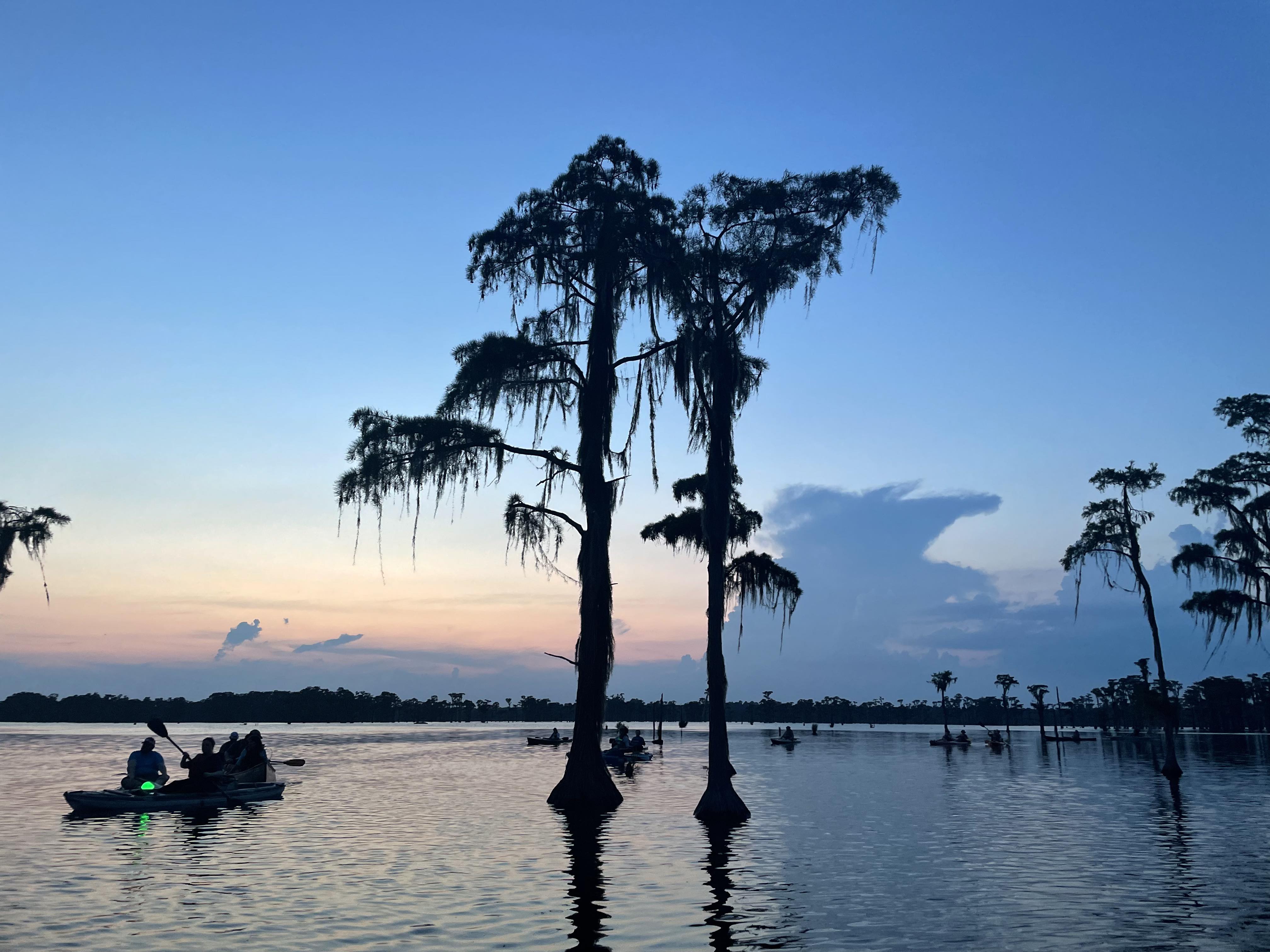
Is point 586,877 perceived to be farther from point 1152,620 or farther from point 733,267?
point 1152,620

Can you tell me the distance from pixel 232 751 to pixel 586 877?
75.7ft

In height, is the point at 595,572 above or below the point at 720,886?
above

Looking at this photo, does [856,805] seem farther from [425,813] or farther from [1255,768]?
[1255,768]

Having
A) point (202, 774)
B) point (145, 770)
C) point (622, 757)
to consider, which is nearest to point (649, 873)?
point (145, 770)

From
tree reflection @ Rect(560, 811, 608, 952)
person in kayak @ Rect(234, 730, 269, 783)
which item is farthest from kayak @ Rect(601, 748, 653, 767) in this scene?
tree reflection @ Rect(560, 811, 608, 952)

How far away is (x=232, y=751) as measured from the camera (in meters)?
36.9

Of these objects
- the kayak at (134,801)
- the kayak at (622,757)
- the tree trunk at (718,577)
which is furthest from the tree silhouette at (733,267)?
the kayak at (622,757)

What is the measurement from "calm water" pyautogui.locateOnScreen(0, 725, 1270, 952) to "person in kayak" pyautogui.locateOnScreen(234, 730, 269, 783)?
1.55 metres

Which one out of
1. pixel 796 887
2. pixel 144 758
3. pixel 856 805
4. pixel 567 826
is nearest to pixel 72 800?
pixel 144 758

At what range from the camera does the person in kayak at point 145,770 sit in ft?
97.6

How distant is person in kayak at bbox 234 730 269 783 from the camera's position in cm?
3556

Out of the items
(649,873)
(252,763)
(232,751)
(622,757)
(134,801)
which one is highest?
(232,751)

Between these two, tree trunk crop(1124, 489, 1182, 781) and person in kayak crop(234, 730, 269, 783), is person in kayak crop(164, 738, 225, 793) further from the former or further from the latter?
tree trunk crop(1124, 489, 1182, 781)

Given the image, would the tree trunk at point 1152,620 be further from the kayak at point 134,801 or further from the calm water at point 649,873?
the kayak at point 134,801
